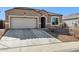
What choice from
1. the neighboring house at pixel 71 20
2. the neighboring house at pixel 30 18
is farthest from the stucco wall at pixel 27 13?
the neighboring house at pixel 71 20

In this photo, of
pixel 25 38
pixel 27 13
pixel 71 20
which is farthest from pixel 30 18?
pixel 71 20

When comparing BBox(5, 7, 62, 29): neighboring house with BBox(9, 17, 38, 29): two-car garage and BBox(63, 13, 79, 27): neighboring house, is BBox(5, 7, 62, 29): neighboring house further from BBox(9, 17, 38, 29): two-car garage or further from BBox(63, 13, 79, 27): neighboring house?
BBox(63, 13, 79, 27): neighboring house

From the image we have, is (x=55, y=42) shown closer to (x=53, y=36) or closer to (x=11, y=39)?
(x=53, y=36)

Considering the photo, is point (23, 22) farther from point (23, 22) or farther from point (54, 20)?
point (54, 20)

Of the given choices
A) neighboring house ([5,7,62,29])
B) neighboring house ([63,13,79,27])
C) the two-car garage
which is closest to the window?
neighboring house ([5,7,62,29])

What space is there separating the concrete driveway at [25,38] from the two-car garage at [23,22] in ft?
0.26

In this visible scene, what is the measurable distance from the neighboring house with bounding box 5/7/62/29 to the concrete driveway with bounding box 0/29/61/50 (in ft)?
0.33

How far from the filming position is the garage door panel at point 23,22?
14.0 feet

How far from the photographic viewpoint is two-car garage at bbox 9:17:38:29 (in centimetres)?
425

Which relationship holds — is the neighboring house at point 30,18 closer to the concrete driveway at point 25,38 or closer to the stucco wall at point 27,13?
the stucco wall at point 27,13

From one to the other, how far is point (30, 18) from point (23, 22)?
0.47 ft
